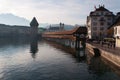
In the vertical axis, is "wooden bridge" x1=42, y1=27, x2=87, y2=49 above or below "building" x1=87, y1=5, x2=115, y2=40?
below

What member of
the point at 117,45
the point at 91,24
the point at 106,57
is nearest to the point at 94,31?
the point at 91,24

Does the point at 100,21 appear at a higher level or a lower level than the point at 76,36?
higher

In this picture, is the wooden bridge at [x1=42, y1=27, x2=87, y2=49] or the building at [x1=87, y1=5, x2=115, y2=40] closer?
the wooden bridge at [x1=42, y1=27, x2=87, y2=49]

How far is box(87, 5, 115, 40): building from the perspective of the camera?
105 m

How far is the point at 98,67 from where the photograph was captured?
41781 millimetres

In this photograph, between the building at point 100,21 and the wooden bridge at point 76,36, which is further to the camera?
the building at point 100,21

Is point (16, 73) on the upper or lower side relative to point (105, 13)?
lower

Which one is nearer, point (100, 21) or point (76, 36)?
point (76, 36)

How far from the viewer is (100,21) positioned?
Result: 10600 cm

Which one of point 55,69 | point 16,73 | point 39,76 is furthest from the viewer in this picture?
point 55,69

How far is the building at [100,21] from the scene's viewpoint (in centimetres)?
10544

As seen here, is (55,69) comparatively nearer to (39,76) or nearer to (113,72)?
(39,76)

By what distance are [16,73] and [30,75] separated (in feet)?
10.1

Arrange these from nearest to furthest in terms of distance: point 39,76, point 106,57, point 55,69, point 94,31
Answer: point 39,76
point 55,69
point 106,57
point 94,31
